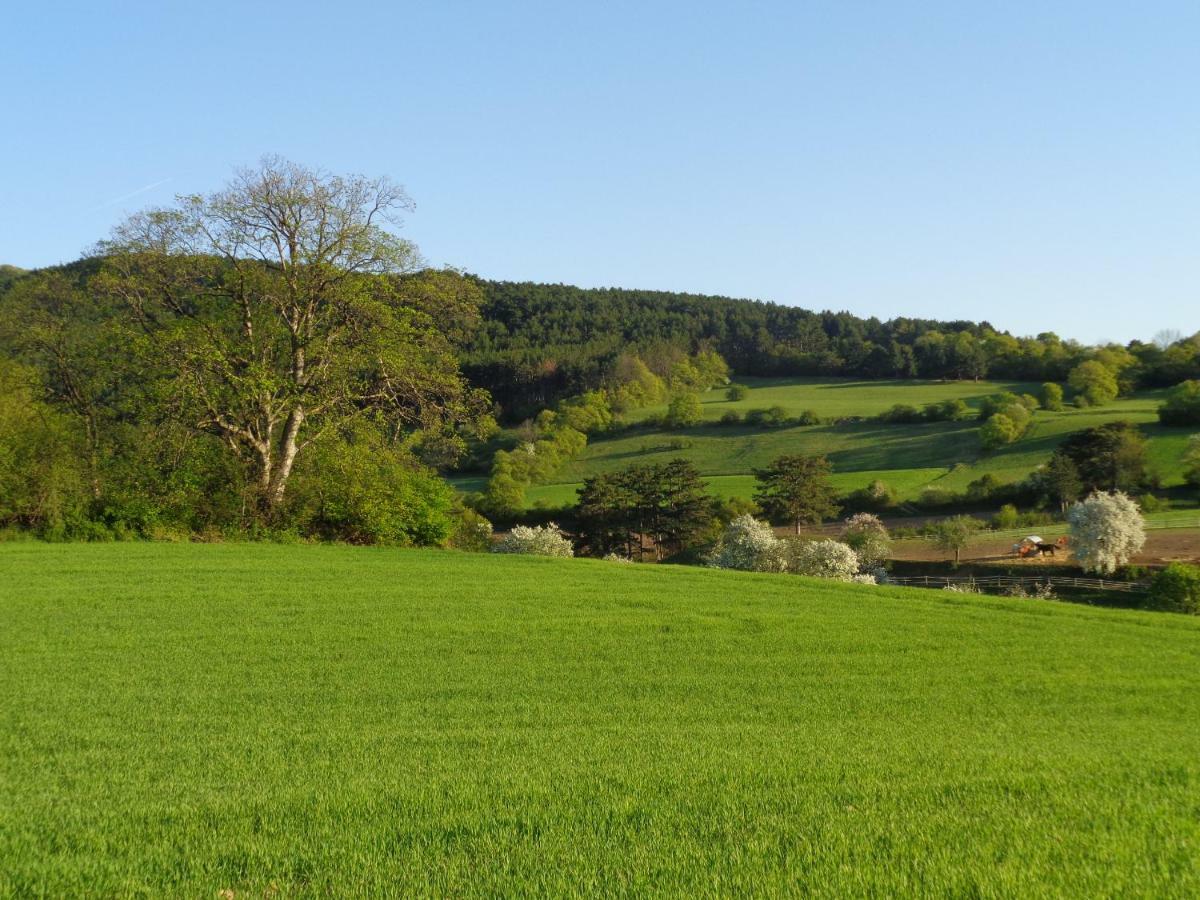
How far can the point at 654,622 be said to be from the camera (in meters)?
17.5

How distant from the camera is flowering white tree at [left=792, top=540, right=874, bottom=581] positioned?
4769 centimetres

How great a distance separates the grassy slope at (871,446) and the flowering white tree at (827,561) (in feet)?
97.8

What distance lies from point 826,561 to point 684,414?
62.4 meters

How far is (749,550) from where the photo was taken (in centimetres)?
5422

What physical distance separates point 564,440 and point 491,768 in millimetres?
90900

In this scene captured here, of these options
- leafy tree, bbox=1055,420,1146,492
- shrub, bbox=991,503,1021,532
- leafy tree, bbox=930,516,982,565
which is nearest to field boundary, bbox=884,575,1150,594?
leafy tree, bbox=930,516,982,565

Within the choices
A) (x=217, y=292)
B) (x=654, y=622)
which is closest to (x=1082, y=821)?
(x=654, y=622)

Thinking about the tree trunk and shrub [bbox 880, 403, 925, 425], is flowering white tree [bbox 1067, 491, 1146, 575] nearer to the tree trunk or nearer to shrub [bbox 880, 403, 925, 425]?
the tree trunk

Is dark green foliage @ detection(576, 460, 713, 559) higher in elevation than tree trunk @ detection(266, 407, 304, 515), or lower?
lower

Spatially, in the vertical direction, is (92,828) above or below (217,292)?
below

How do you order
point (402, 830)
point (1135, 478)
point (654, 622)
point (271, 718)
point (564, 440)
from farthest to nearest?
point (564, 440)
point (1135, 478)
point (654, 622)
point (271, 718)
point (402, 830)

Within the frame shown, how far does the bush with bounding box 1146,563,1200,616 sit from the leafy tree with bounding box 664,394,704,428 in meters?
70.4

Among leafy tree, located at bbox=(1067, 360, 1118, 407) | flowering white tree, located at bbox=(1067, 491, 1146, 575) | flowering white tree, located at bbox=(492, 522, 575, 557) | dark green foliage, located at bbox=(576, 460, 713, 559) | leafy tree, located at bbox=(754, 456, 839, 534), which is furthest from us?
leafy tree, located at bbox=(1067, 360, 1118, 407)

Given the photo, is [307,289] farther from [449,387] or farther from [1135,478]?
[1135,478]
